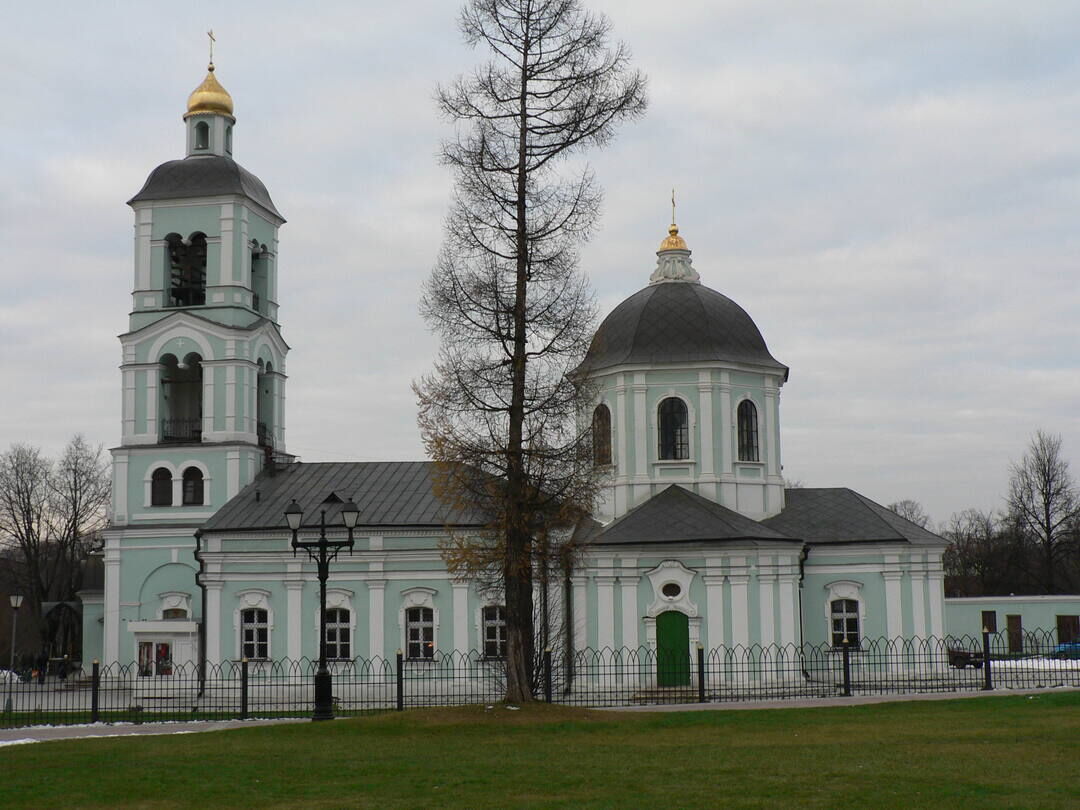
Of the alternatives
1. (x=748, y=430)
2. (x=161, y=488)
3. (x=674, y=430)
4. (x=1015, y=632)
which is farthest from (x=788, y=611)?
(x=1015, y=632)

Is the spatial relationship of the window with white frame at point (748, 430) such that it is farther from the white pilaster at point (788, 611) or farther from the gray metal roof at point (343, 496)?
the gray metal roof at point (343, 496)

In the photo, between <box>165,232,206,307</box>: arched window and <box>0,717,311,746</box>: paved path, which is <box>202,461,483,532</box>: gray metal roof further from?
<box>0,717,311,746</box>: paved path

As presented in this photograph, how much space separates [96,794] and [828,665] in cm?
2226

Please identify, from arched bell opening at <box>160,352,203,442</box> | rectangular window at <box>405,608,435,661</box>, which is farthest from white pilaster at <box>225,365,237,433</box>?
rectangular window at <box>405,608,435,661</box>

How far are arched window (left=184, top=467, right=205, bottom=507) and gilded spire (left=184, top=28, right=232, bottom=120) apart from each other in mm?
10109

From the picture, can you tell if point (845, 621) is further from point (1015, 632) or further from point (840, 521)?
point (1015, 632)

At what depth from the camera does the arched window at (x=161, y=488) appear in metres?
34.8

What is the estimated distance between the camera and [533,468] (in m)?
20.7

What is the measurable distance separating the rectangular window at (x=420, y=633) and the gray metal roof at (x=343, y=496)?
2.25 meters

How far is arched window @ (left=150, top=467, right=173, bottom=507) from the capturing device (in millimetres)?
34812

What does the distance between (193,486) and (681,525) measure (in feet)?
44.5

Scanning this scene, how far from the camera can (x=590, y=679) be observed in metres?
29.2

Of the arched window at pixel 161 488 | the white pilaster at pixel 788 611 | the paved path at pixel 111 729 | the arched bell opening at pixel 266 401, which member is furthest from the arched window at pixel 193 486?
the white pilaster at pixel 788 611

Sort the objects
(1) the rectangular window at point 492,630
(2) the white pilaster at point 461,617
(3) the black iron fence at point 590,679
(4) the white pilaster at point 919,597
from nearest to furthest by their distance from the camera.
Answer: (3) the black iron fence at point 590,679
(4) the white pilaster at point 919,597
(1) the rectangular window at point 492,630
(2) the white pilaster at point 461,617
